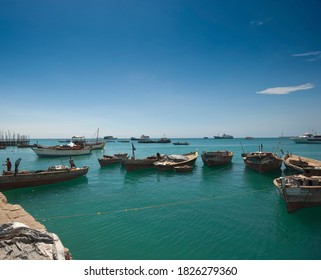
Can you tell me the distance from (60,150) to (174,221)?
49.1 metres

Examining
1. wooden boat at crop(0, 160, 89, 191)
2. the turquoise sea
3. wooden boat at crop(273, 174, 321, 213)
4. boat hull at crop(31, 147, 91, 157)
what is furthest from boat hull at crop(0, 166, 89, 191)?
boat hull at crop(31, 147, 91, 157)

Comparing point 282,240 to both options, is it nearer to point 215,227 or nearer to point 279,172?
point 215,227

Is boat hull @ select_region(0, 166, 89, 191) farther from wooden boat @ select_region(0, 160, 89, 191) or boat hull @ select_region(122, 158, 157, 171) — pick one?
boat hull @ select_region(122, 158, 157, 171)

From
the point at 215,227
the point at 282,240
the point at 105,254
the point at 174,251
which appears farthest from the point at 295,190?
the point at 105,254

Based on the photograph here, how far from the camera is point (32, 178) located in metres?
20.4

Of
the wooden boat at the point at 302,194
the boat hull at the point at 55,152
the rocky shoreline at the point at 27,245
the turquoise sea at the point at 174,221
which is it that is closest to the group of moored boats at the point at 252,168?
the wooden boat at the point at 302,194

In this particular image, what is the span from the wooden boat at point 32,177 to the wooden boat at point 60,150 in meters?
33.5

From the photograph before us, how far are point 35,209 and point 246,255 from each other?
559 inches

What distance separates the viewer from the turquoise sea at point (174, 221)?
9.19m

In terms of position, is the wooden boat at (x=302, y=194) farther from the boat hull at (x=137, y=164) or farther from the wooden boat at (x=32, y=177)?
the wooden boat at (x=32, y=177)

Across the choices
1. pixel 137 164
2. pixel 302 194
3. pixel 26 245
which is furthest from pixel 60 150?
pixel 302 194

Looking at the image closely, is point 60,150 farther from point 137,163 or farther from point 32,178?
point 32,178

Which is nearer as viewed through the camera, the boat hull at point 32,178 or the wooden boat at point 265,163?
the boat hull at point 32,178

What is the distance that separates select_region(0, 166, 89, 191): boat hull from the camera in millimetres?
19359
